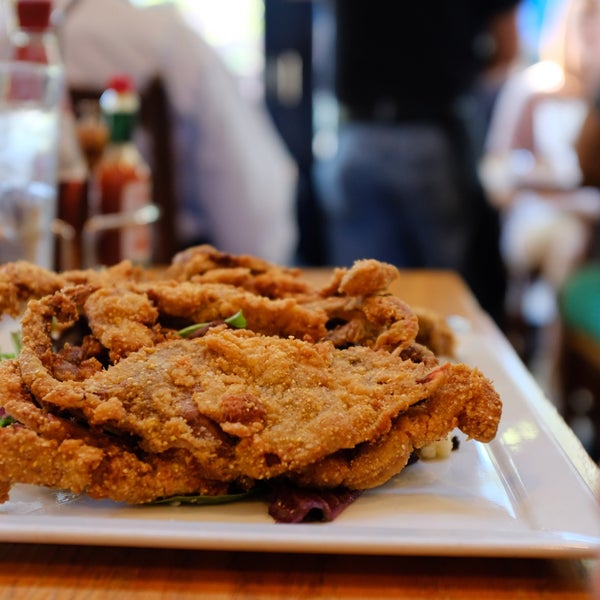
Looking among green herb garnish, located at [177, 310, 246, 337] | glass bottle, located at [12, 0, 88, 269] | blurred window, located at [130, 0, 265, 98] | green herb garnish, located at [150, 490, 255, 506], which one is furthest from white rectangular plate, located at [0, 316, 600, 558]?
blurred window, located at [130, 0, 265, 98]

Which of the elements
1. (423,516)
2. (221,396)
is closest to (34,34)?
(221,396)

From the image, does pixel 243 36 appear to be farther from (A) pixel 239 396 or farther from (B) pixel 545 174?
(A) pixel 239 396

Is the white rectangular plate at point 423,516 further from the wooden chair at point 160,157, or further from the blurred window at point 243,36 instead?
the blurred window at point 243,36

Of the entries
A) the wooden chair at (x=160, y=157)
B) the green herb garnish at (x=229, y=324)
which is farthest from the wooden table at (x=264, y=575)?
the wooden chair at (x=160, y=157)

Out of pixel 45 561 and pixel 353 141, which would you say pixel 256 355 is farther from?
pixel 353 141

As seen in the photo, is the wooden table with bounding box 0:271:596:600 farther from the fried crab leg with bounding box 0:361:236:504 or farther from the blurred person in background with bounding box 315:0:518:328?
the blurred person in background with bounding box 315:0:518:328
